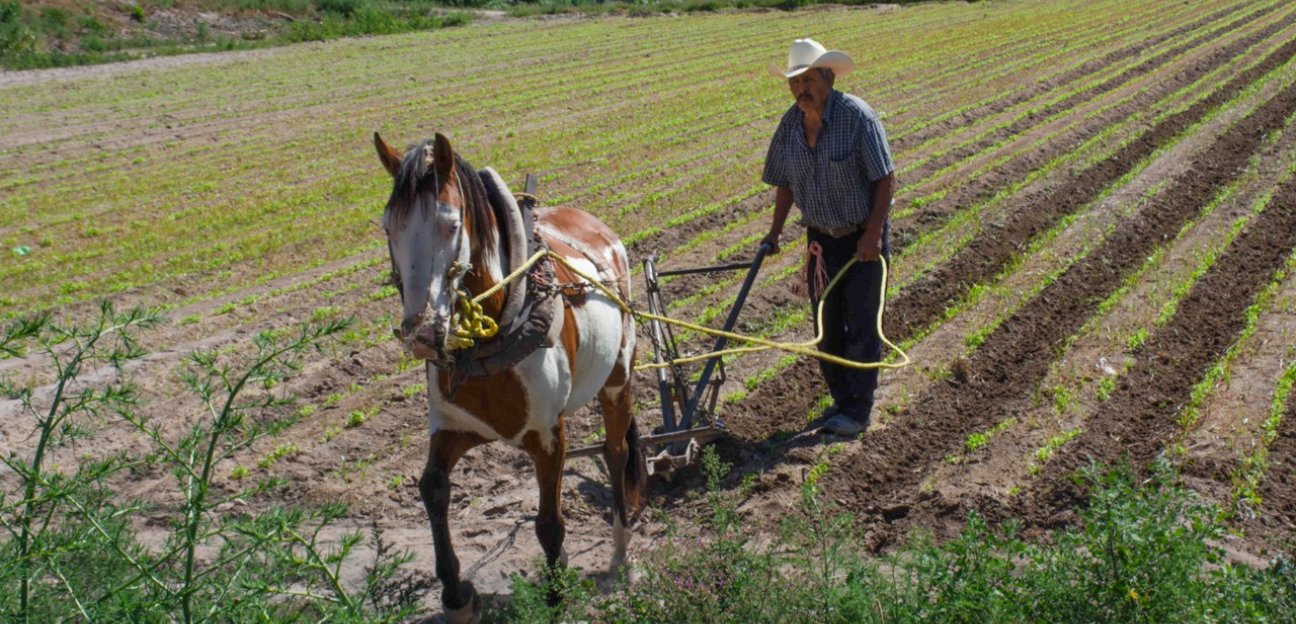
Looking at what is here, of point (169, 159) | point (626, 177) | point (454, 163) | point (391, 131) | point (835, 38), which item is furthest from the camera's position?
point (835, 38)

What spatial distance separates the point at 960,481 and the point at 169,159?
14.5 meters

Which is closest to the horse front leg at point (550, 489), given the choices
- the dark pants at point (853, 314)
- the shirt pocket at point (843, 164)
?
the dark pants at point (853, 314)

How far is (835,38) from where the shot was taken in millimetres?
30203

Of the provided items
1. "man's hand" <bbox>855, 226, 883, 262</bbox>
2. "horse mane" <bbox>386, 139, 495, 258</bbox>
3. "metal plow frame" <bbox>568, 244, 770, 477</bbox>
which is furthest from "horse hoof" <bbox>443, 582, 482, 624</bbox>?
"man's hand" <bbox>855, 226, 883, 262</bbox>

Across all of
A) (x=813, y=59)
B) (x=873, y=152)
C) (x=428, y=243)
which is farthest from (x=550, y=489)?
(x=813, y=59)

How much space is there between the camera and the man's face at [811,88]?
6.19 meters

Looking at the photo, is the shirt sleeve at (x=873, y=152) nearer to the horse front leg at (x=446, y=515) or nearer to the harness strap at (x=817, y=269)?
the harness strap at (x=817, y=269)

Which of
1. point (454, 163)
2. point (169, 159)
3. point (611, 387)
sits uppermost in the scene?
point (454, 163)

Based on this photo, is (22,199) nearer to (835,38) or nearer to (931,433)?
(931,433)

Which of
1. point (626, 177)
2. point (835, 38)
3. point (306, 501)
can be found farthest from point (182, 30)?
point (306, 501)

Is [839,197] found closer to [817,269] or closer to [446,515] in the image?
[817,269]

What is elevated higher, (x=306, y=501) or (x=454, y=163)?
(x=454, y=163)

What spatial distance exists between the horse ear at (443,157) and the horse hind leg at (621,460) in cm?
169

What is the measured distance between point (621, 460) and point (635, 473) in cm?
22
